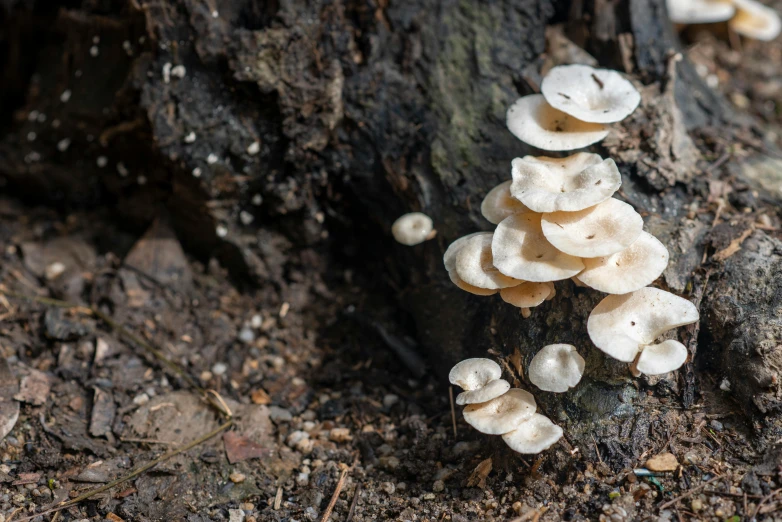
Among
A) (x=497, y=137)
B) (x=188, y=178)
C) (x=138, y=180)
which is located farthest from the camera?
(x=138, y=180)

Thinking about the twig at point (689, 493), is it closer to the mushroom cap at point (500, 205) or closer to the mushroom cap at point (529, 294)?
the mushroom cap at point (529, 294)

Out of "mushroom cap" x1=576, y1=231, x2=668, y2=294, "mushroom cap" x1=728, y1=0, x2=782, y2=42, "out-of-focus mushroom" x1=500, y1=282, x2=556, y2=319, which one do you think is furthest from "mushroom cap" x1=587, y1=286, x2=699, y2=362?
"mushroom cap" x1=728, y1=0, x2=782, y2=42

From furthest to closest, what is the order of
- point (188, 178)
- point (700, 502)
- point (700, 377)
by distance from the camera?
point (188, 178)
point (700, 377)
point (700, 502)

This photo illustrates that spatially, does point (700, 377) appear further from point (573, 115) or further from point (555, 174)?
point (573, 115)

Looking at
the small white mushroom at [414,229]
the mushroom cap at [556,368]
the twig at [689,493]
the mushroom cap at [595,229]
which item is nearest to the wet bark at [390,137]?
the small white mushroom at [414,229]

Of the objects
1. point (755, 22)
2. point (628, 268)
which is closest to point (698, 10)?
point (755, 22)

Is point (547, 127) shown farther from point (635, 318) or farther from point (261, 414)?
point (261, 414)

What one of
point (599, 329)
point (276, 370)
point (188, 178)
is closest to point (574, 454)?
point (599, 329)
